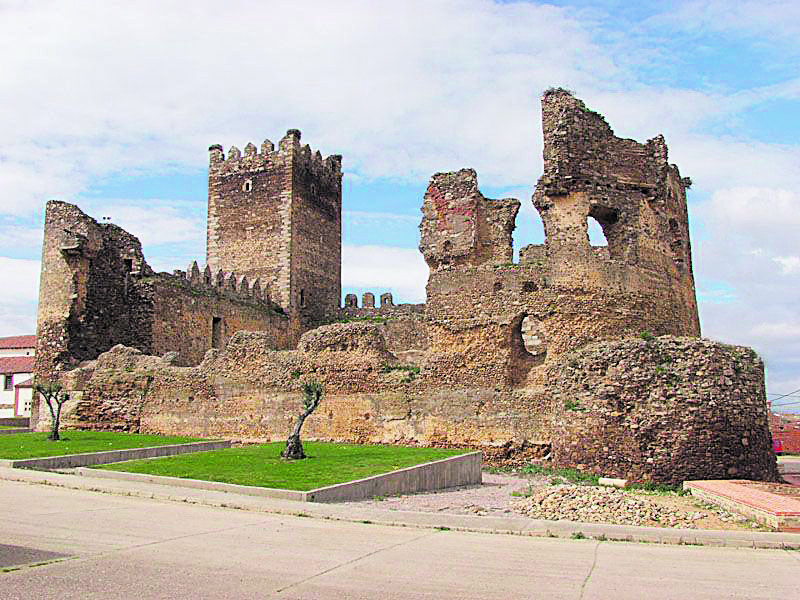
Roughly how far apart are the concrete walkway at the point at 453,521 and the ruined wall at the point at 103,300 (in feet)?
41.3

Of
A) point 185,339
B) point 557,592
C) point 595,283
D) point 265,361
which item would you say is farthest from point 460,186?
point 557,592

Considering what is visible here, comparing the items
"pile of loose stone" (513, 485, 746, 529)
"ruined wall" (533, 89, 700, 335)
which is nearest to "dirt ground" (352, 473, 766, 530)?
"pile of loose stone" (513, 485, 746, 529)

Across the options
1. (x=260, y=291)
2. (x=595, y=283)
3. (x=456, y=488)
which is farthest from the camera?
(x=260, y=291)

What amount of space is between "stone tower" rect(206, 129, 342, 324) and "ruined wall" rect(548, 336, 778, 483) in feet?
71.3

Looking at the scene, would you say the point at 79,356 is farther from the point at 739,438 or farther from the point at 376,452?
the point at 739,438

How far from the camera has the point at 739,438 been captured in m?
15.0

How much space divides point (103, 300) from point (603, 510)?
781 inches

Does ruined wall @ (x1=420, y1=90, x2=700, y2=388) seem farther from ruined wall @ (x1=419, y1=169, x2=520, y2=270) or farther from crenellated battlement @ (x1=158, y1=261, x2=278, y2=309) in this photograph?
crenellated battlement @ (x1=158, y1=261, x2=278, y2=309)

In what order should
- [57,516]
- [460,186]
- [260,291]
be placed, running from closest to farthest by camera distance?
[57,516]
[460,186]
[260,291]

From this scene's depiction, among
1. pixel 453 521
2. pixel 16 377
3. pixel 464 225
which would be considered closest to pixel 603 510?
pixel 453 521

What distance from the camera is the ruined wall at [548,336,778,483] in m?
14.9

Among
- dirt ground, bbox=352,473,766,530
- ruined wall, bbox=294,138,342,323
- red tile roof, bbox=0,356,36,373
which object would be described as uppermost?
ruined wall, bbox=294,138,342,323

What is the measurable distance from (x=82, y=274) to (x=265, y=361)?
8.25 meters

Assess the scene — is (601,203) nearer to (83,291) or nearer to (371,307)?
(83,291)
